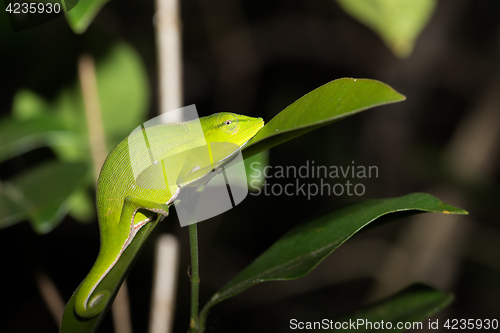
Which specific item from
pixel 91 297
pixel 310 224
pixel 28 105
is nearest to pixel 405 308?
pixel 310 224

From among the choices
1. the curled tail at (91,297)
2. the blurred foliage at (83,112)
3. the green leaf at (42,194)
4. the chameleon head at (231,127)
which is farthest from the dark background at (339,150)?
the curled tail at (91,297)

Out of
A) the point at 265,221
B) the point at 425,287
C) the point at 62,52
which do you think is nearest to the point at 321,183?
the point at 265,221

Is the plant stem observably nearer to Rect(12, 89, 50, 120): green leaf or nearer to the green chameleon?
the green chameleon

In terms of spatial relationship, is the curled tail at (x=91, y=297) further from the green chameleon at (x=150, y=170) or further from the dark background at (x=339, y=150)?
the dark background at (x=339, y=150)

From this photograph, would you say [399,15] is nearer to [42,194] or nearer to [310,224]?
[310,224]

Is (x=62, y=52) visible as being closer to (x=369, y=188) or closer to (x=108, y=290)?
(x=108, y=290)
